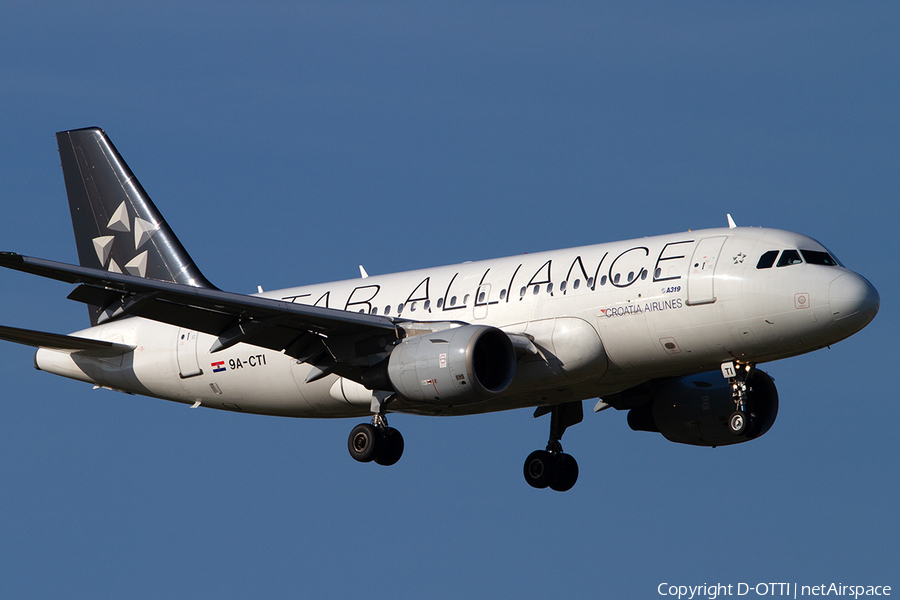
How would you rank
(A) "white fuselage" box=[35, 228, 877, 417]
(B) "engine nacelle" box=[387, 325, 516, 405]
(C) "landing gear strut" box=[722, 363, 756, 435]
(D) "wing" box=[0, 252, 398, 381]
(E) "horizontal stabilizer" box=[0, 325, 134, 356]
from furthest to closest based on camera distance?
(E) "horizontal stabilizer" box=[0, 325, 134, 356] < (C) "landing gear strut" box=[722, 363, 756, 435] < (B) "engine nacelle" box=[387, 325, 516, 405] < (A) "white fuselage" box=[35, 228, 877, 417] < (D) "wing" box=[0, 252, 398, 381]

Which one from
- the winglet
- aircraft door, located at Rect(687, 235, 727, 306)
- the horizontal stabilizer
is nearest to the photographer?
aircraft door, located at Rect(687, 235, 727, 306)

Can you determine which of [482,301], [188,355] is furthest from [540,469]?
[188,355]

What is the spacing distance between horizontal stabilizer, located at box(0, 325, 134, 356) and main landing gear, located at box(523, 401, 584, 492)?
12.5m

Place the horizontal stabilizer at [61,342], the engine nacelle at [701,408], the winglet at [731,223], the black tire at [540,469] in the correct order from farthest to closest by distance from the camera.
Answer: the black tire at [540,469] < the engine nacelle at [701,408] < the horizontal stabilizer at [61,342] < the winglet at [731,223]

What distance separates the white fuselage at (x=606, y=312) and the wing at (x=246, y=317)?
1720mm

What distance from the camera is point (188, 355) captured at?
121 ft

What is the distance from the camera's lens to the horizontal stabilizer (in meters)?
33.8

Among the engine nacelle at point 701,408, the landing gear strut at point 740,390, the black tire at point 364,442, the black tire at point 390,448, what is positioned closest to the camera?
the landing gear strut at point 740,390

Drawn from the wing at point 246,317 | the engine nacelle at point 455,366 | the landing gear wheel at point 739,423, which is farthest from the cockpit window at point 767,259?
the wing at point 246,317

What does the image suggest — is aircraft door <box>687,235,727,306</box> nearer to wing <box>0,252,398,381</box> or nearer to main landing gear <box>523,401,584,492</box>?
wing <box>0,252,398,381</box>

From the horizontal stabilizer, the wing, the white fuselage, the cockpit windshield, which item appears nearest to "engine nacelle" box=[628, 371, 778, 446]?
the white fuselage

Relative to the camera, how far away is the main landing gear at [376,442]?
107 feet

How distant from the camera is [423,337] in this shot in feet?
102

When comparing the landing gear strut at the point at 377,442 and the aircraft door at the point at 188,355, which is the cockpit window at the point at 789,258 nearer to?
the landing gear strut at the point at 377,442
